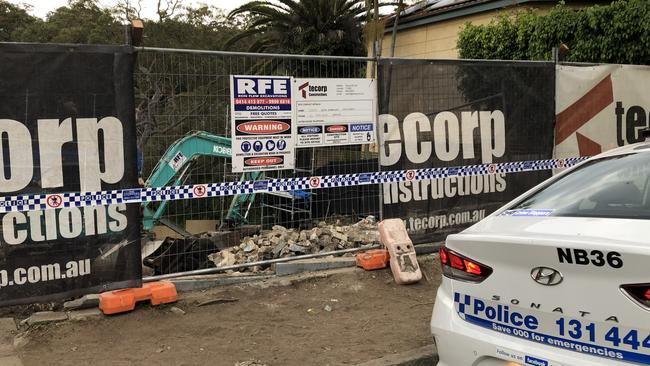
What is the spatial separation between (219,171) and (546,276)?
4.66 metres

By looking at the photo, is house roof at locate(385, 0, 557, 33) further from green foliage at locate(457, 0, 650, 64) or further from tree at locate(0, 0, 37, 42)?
tree at locate(0, 0, 37, 42)

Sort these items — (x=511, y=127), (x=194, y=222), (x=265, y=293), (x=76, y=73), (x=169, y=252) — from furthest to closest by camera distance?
1. (x=194, y=222)
2. (x=511, y=127)
3. (x=169, y=252)
4. (x=265, y=293)
5. (x=76, y=73)

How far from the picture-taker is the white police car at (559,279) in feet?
7.82

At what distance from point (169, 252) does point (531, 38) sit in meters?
10.2

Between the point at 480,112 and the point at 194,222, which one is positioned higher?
the point at 480,112

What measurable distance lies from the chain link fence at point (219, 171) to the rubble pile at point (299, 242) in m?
0.01

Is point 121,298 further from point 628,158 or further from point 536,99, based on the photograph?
point 536,99

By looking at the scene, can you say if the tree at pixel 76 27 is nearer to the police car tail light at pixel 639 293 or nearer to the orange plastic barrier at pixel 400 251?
the orange plastic barrier at pixel 400 251

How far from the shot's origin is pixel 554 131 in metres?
8.11

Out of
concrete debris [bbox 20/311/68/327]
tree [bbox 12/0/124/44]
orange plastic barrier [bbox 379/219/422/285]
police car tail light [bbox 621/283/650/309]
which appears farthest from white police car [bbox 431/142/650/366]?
tree [bbox 12/0/124/44]

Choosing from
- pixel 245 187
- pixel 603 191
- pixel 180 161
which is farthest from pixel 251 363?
pixel 180 161

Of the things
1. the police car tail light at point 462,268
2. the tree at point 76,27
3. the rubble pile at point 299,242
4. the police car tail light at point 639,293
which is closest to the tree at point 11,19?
the tree at point 76,27

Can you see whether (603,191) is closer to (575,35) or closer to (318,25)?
(575,35)

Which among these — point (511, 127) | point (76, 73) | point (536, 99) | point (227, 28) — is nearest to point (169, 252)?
point (76, 73)
